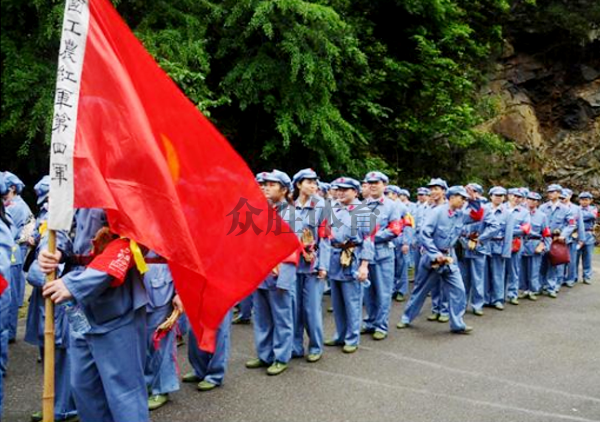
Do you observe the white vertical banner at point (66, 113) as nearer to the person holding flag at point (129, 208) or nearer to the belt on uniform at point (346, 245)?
the person holding flag at point (129, 208)

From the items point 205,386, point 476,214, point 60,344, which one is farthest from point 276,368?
point 476,214

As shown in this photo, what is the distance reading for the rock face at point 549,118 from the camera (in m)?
24.3

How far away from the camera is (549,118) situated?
26094 mm

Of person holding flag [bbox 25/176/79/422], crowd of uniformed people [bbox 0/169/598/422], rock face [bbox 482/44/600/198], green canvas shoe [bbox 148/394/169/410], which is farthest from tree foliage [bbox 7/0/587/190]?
green canvas shoe [bbox 148/394/169/410]

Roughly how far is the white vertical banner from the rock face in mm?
22384

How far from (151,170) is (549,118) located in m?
26.1

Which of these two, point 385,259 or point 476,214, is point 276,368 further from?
point 476,214

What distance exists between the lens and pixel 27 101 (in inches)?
502

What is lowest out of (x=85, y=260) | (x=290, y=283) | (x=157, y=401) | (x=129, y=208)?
(x=157, y=401)

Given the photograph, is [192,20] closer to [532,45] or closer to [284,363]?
[284,363]

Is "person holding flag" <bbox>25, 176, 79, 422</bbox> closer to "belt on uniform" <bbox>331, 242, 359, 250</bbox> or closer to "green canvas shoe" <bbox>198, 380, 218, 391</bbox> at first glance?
"green canvas shoe" <bbox>198, 380, 218, 391</bbox>

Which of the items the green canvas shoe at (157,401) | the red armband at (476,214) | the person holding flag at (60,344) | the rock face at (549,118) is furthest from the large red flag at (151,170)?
the rock face at (549,118)

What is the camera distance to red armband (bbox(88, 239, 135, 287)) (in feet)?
11.3

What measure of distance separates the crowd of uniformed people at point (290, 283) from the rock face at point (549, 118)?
11.9 meters
